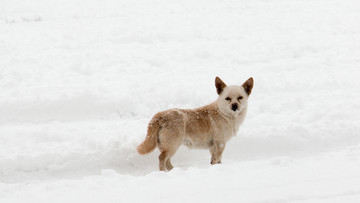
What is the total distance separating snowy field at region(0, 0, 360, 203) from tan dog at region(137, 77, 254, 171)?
1.43 feet

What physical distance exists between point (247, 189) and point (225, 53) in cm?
759

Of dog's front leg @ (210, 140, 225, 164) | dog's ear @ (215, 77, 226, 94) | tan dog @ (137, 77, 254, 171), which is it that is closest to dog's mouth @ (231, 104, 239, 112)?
tan dog @ (137, 77, 254, 171)

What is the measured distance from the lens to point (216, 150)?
245 inches

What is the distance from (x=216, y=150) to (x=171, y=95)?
8.49 feet

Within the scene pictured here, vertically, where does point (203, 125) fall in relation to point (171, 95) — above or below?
below

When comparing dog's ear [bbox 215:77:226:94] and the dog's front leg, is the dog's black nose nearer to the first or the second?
dog's ear [bbox 215:77:226:94]

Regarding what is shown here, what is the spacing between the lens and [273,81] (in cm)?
948

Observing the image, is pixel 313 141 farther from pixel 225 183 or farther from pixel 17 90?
pixel 17 90

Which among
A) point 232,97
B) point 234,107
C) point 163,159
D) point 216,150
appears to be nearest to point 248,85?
point 232,97

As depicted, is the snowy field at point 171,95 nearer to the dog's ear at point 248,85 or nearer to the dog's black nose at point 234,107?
the dog's black nose at point 234,107

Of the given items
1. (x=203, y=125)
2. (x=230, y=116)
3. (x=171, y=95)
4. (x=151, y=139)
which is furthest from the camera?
(x=171, y=95)

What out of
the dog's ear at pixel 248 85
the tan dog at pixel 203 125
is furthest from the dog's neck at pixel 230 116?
the dog's ear at pixel 248 85

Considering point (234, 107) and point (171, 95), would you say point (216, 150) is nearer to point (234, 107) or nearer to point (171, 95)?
point (234, 107)

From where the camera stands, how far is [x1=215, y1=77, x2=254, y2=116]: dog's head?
20.1ft
